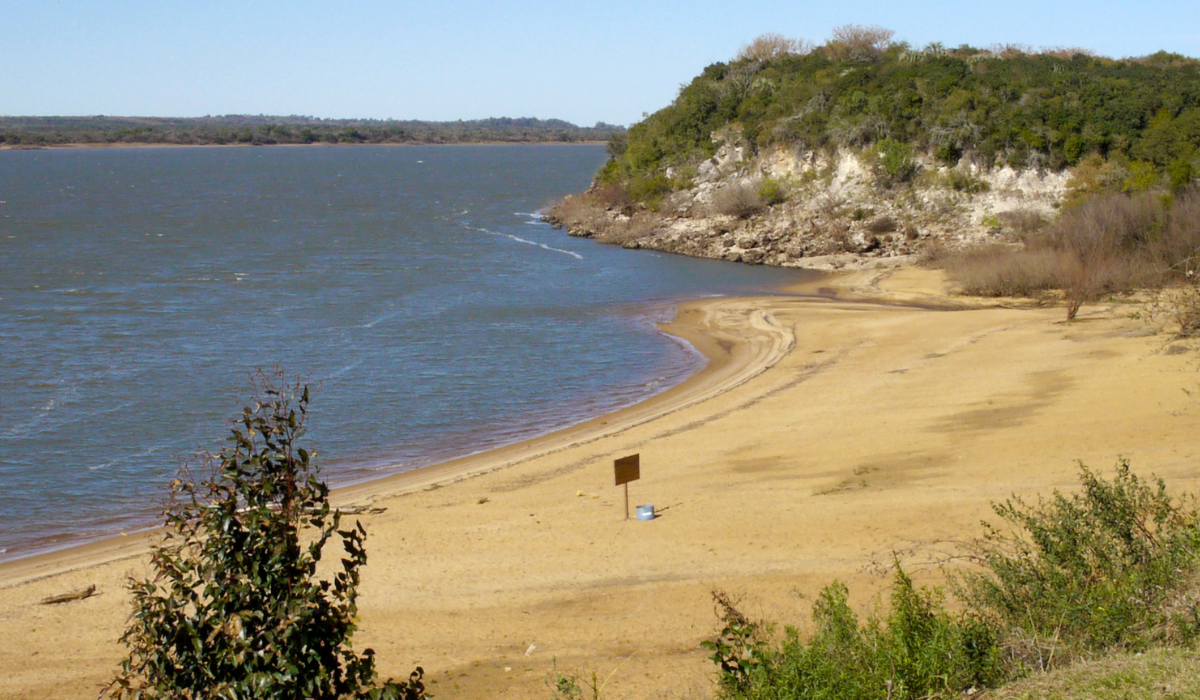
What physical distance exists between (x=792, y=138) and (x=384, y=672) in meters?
54.4

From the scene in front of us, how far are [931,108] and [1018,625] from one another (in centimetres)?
5202

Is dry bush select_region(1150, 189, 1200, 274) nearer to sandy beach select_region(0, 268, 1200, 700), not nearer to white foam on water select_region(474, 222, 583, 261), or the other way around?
sandy beach select_region(0, 268, 1200, 700)

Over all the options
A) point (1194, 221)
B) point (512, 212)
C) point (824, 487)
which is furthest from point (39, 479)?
point (512, 212)

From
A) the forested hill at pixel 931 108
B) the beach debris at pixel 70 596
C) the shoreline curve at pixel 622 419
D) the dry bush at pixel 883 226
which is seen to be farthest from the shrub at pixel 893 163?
the beach debris at pixel 70 596

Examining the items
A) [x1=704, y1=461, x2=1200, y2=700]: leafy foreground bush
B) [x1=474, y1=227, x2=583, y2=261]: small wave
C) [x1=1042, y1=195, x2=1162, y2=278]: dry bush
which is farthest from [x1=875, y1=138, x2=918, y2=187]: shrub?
[x1=704, y1=461, x2=1200, y2=700]: leafy foreground bush

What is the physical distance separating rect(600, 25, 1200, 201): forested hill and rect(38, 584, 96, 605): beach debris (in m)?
42.5

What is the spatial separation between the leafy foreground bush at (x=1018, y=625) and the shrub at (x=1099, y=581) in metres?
0.01

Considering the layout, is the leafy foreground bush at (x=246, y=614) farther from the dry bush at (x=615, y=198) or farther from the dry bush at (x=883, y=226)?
the dry bush at (x=615, y=198)

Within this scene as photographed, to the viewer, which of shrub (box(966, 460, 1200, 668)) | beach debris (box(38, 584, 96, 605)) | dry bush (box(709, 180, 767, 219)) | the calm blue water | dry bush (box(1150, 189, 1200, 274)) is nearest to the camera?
shrub (box(966, 460, 1200, 668))

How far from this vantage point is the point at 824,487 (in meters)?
16.4

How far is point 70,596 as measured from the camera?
13.7 meters

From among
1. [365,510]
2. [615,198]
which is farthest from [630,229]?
[365,510]

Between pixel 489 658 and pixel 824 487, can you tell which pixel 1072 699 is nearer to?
pixel 489 658

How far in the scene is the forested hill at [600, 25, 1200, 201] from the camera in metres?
48.6
